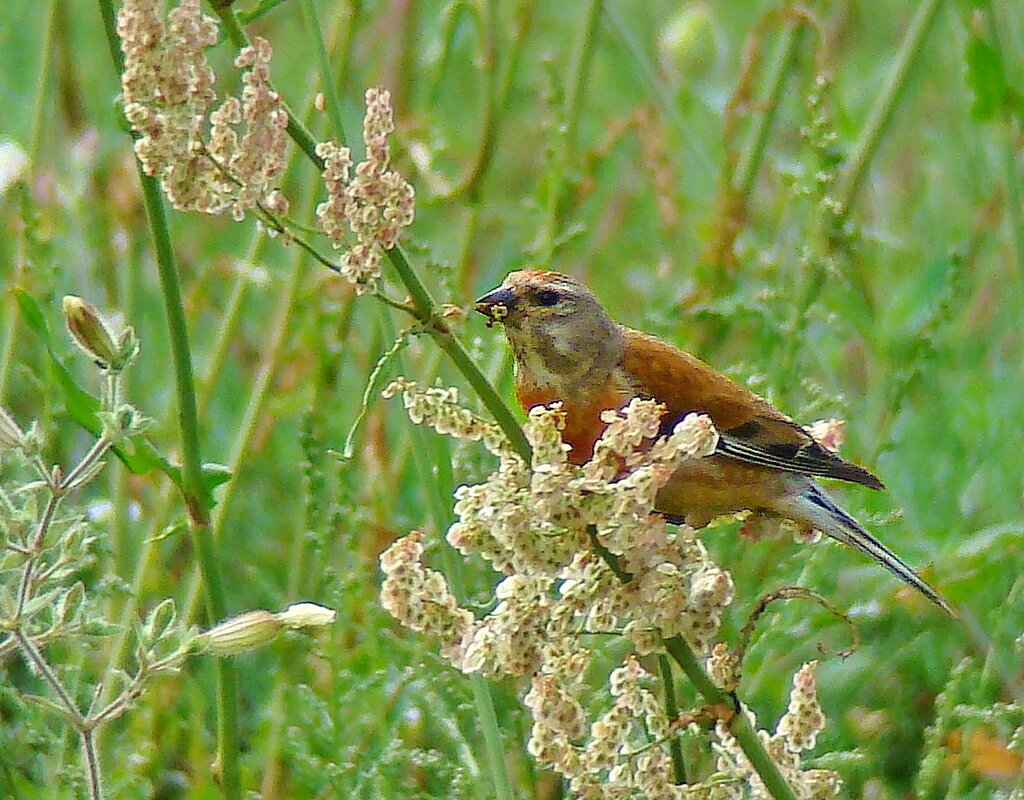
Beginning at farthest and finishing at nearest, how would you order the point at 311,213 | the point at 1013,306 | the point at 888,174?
the point at 888,174
the point at 1013,306
the point at 311,213

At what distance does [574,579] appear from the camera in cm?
137

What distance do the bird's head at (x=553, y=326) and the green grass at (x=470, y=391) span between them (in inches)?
6.5

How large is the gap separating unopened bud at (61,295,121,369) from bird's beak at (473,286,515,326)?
1.70ft

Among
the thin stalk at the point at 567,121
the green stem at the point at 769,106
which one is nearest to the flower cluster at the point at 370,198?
the thin stalk at the point at 567,121

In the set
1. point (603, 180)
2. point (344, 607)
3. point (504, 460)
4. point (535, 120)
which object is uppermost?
point (535, 120)

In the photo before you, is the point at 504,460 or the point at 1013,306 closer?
the point at 504,460

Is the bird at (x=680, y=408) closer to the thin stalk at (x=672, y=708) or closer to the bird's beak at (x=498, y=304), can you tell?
the bird's beak at (x=498, y=304)

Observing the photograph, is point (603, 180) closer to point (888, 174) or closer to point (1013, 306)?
point (888, 174)

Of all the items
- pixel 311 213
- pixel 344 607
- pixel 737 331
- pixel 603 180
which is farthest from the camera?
pixel 603 180

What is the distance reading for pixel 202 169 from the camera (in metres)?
1.30

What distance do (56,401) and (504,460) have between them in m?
1.76

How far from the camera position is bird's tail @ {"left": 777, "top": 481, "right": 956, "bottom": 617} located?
2135mm

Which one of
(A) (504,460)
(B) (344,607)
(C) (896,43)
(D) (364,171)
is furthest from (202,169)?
(C) (896,43)

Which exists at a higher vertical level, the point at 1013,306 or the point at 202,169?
the point at 1013,306
